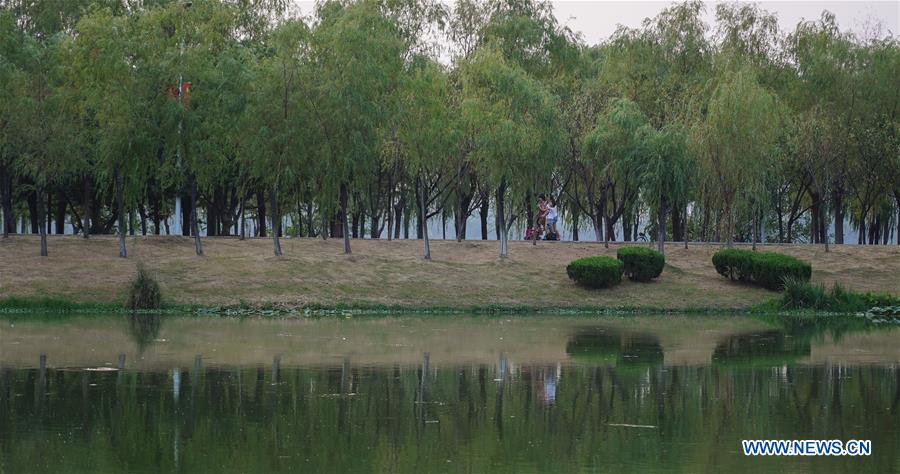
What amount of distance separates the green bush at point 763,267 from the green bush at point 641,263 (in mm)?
2477

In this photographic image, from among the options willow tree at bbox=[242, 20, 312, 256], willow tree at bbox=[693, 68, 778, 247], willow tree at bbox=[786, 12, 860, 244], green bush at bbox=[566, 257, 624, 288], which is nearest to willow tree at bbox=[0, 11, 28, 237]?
willow tree at bbox=[242, 20, 312, 256]

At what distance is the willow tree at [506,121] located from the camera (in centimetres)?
4488

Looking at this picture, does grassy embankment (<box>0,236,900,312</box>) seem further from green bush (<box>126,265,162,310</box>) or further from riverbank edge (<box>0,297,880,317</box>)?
A: green bush (<box>126,265,162,310</box>)

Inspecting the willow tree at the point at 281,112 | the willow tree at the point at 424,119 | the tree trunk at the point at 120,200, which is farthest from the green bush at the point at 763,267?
the tree trunk at the point at 120,200

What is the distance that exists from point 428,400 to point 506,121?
27486mm

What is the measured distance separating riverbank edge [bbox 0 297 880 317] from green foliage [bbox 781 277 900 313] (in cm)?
42

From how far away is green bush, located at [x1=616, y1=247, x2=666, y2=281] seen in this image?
143ft

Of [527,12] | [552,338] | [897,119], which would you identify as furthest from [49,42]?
[897,119]

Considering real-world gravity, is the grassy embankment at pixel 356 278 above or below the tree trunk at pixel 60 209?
below

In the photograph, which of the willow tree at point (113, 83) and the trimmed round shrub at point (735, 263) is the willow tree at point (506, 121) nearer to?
the trimmed round shrub at point (735, 263)

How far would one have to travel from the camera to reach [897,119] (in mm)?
54281

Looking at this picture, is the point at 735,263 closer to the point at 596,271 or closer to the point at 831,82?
the point at 596,271

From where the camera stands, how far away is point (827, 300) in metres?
40.2

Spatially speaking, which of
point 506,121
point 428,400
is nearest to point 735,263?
point 506,121
